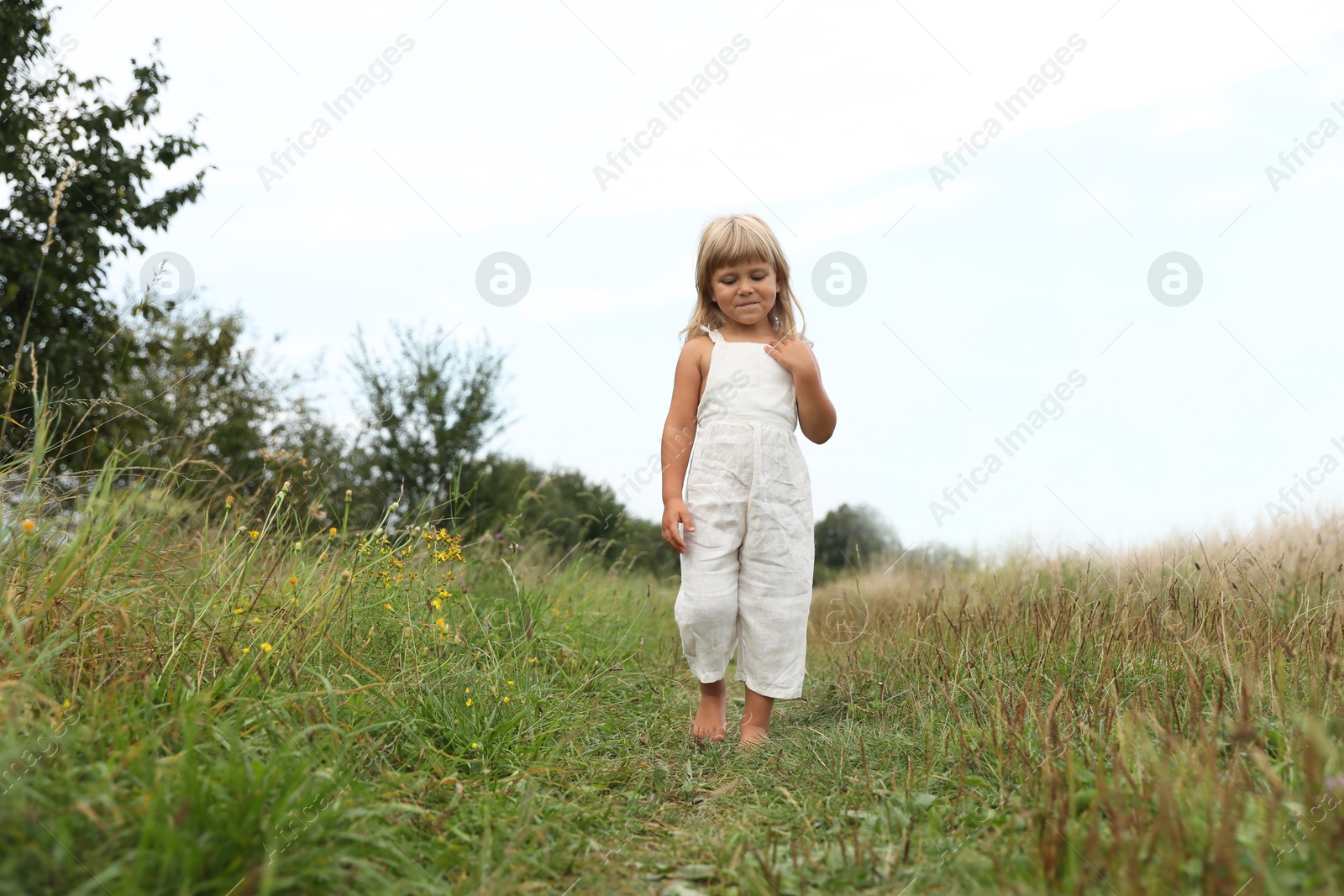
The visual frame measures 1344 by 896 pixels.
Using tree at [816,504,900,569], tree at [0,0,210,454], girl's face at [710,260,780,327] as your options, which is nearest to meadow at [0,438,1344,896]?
girl's face at [710,260,780,327]

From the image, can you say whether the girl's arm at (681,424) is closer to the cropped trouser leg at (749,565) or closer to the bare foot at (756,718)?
the cropped trouser leg at (749,565)

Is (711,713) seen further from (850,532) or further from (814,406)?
(850,532)

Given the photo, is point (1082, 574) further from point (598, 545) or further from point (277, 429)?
point (277, 429)

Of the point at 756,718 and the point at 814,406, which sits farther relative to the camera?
the point at 814,406

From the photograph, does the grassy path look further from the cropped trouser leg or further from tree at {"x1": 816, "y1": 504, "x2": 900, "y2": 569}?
tree at {"x1": 816, "y1": 504, "x2": 900, "y2": 569}

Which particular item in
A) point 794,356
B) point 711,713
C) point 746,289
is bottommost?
point 711,713

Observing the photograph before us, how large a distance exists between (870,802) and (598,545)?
273 inches

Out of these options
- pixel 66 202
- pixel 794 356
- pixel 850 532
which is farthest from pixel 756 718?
pixel 850 532

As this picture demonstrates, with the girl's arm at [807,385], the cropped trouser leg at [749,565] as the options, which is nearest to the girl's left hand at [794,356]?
the girl's arm at [807,385]

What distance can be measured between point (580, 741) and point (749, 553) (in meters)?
0.97

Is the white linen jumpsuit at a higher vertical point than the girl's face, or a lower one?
lower

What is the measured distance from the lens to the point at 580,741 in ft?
9.96

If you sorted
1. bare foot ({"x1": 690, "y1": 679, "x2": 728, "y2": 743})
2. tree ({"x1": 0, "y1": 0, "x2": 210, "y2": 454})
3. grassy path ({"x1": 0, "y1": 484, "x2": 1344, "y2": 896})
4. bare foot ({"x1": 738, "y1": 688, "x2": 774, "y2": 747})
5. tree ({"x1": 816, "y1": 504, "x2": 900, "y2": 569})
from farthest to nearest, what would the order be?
1. tree ({"x1": 816, "y1": 504, "x2": 900, "y2": 569})
2. tree ({"x1": 0, "y1": 0, "x2": 210, "y2": 454})
3. bare foot ({"x1": 690, "y1": 679, "x2": 728, "y2": 743})
4. bare foot ({"x1": 738, "y1": 688, "x2": 774, "y2": 747})
5. grassy path ({"x1": 0, "y1": 484, "x2": 1344, "y2": 896})

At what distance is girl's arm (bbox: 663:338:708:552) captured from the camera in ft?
11.6
